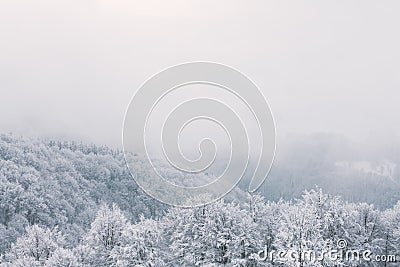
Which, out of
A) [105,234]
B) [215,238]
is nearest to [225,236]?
[215,238]

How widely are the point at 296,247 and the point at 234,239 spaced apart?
338 inches

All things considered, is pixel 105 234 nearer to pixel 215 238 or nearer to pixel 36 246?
pixel 36 246

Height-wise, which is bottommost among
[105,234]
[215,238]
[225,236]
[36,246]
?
[36,246]

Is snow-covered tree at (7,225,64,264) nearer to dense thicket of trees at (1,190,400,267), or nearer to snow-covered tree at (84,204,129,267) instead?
dense thicket of trees at (1,190,400,267)

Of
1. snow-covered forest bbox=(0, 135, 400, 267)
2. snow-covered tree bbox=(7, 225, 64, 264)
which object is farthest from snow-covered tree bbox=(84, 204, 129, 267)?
snow-covered tree bbox=(7, 225, 64, 264)

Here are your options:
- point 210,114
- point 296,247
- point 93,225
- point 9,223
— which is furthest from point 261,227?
point 9,223

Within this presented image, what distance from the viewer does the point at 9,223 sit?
154m

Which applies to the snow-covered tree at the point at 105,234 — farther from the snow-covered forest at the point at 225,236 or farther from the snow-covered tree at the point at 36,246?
the snow-covered tree at the point at 36,246

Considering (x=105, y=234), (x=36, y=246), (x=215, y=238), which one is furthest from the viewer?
(x=36, y=246)

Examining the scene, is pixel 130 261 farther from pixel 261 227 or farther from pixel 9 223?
pixel 9 223

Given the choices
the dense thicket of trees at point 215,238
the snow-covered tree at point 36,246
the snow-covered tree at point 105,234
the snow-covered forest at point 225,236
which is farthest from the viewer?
the snow-covered tree at point 36,246

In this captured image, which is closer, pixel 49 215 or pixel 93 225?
pixel 93 225

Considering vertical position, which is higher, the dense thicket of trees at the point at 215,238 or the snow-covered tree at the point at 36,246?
the dense thicket of trees at the point at 215,238

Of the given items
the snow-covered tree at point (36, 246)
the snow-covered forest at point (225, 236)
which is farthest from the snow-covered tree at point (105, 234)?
the snow-covered tree at point (36, 246)
